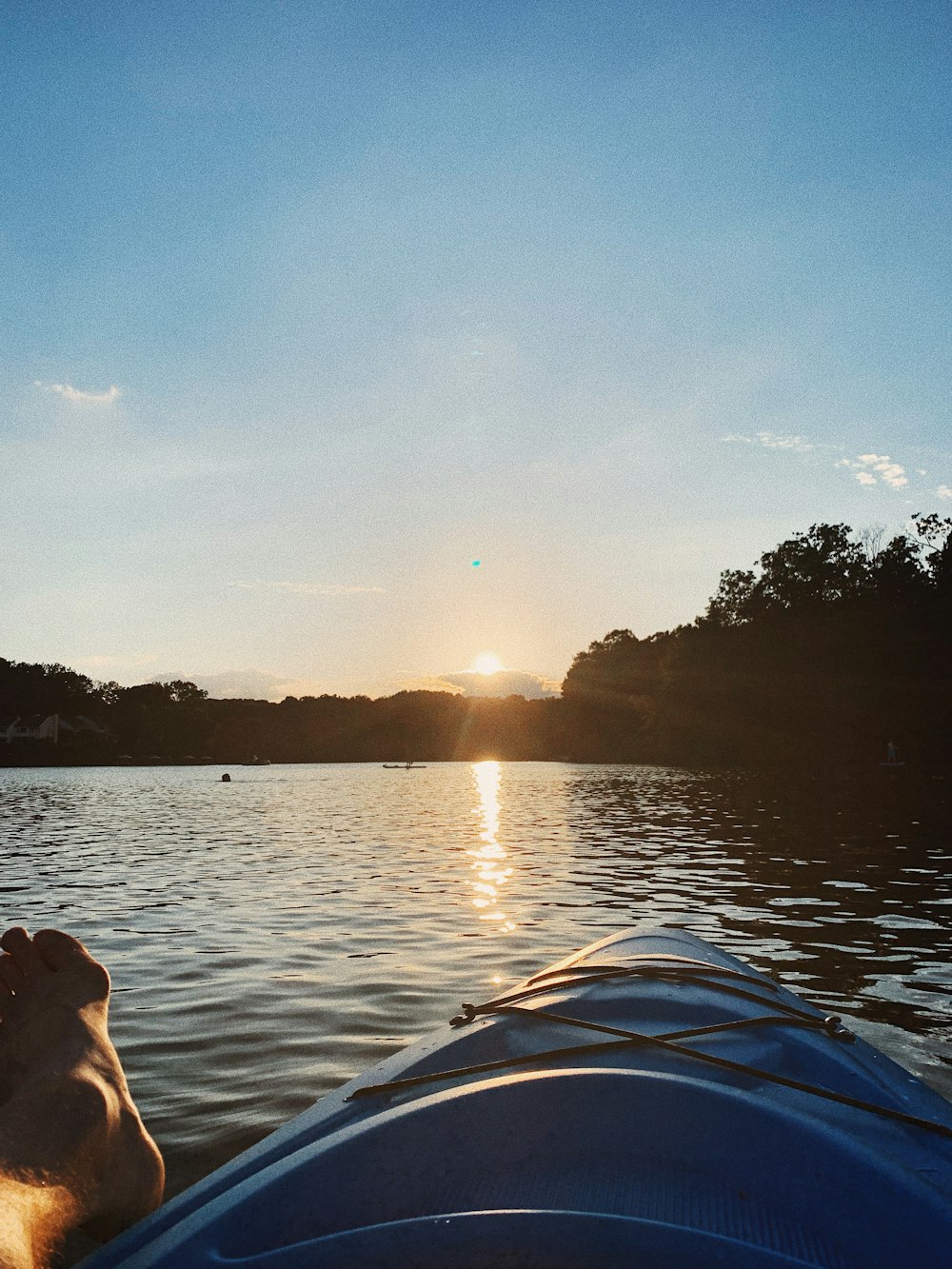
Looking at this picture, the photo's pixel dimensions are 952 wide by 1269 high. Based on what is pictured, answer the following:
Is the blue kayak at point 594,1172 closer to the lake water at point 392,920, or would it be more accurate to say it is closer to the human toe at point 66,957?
the human toe at point 66,957

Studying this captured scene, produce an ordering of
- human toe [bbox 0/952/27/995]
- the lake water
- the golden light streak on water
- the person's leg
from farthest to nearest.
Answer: the golden light streak on water < the lake water < human toe [bbox 0/952/27/995] < the person's leg

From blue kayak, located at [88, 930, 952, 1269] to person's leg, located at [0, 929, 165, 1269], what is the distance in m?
0.21

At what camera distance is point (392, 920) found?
828 centimetres

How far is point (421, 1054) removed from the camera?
2.80 metres

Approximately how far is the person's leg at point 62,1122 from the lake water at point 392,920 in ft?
2.30

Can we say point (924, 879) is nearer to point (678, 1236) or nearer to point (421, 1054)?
point (421, 1054)

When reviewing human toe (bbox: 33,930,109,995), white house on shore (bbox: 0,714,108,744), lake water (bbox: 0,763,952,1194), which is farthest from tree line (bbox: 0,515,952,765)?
human toe (bbox: 33,930,109,995)

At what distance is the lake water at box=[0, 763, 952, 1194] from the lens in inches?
176

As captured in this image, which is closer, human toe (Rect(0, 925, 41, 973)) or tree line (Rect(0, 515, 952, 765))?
human toe (Rect(0, 925, 41, 973))

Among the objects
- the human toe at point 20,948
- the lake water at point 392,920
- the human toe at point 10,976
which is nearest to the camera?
the human toe at point 10,976

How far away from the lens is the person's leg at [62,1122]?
2.02m

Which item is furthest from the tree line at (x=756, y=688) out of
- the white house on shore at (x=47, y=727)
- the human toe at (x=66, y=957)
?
the human toe at (x=66, y=957)

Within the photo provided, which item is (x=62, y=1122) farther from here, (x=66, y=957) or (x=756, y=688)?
(x=756, y=688)

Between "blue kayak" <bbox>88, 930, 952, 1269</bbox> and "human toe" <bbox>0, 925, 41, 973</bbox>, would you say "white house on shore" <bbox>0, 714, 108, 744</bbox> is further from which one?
"blue kayak" <bbox>88, 930, 952, 1269</bbox>
